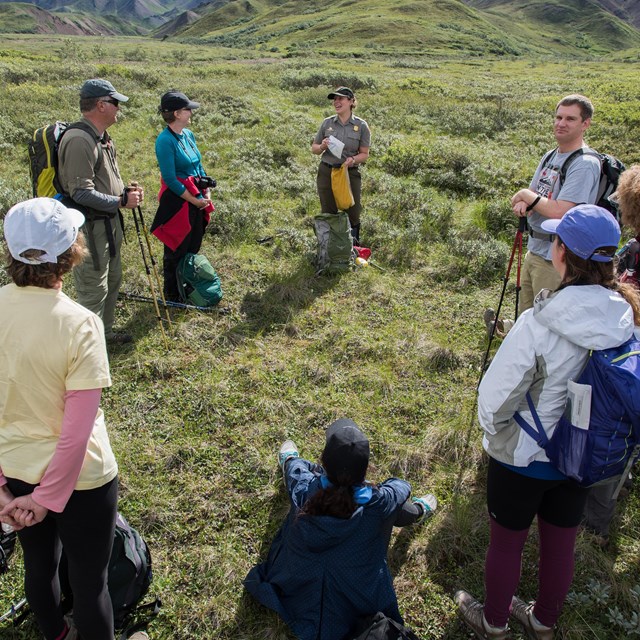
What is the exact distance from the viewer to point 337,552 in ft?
9.54

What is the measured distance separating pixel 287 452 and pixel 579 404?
2496 millimetres

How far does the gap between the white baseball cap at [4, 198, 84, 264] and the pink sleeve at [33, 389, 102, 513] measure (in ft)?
2.05

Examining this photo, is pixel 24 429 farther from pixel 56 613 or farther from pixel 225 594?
pixel 225 594

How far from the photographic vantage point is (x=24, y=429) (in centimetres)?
226

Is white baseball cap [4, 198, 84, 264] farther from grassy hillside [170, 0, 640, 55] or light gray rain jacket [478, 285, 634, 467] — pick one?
grassy hillside [170, 0, 640, 55]

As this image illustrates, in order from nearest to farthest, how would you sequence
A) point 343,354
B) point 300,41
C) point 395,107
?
point 343,354 → point 395,107 → point 300,41

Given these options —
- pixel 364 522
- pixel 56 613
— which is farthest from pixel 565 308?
pixel 56 613

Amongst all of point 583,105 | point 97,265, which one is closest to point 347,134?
point 583,105

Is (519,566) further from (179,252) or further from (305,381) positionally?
(179,252)

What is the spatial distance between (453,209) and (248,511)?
24.8 feet

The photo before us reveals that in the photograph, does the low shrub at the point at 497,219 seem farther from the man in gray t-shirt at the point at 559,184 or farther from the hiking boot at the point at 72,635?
the hiking boot at the point at 72,635

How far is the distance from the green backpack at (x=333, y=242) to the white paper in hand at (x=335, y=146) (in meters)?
0.84

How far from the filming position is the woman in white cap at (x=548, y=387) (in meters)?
2.30

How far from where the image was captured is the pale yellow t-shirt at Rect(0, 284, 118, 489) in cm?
213
